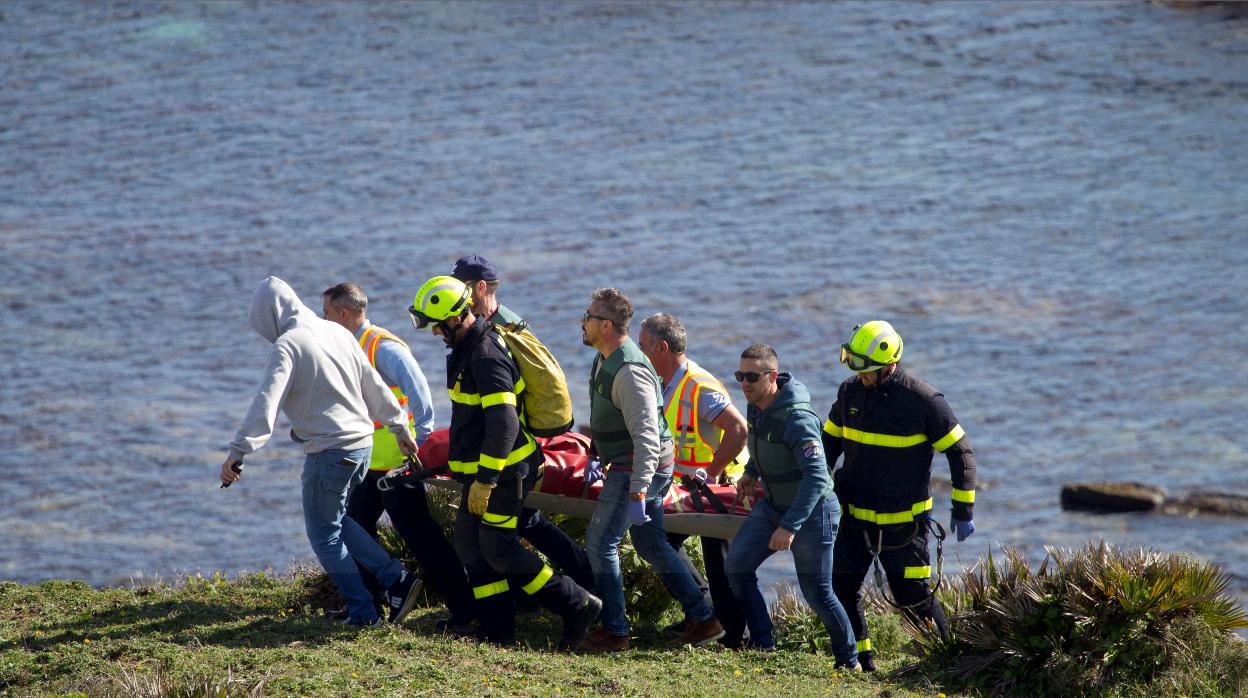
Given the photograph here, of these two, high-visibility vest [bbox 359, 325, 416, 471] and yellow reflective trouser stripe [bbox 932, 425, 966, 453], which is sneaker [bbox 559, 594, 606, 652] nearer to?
high-visibility vest [bbox 359, 325, 416, 471]

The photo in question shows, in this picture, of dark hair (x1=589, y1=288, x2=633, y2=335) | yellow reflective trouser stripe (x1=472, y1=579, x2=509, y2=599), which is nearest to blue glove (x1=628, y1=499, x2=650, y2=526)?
yellow reflective trouser stripe (x1=472, y1=579, x2=509, y2=599)

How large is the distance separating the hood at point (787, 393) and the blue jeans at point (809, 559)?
63cm

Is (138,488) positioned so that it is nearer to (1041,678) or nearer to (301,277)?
(301,277)

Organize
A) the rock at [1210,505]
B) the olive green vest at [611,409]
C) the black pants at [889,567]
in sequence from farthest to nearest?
the rock at [1210,505] < the black pants at [889,567] < the olive green vest at [611,409]

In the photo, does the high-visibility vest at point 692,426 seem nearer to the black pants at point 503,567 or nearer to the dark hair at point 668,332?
the dark hair at point 668,332

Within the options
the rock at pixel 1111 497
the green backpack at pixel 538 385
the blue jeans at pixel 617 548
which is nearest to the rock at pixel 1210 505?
the rock at pixel 1111 497

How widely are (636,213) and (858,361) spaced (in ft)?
89.9

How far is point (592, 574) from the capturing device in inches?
367

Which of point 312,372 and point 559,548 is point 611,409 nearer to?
point 559,548

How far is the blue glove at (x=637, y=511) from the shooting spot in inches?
341

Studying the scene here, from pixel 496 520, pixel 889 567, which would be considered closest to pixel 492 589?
pixel 496 520

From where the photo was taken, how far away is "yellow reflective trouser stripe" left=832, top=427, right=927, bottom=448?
8.88 m

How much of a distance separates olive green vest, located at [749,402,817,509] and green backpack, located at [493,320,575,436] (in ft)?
3.72

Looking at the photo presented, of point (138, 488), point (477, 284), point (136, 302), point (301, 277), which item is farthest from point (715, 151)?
point (477, 284)
